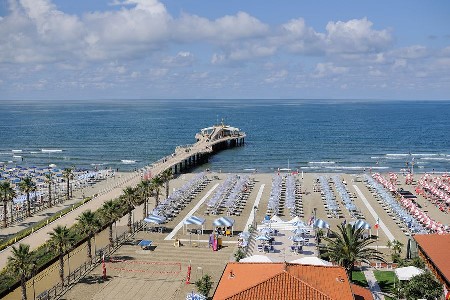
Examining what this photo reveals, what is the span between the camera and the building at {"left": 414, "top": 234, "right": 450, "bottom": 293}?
81.4ft

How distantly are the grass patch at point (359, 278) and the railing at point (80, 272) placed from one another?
16.8 metres

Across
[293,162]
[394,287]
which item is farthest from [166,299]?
[293,162]

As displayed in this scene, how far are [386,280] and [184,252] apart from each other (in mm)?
14002

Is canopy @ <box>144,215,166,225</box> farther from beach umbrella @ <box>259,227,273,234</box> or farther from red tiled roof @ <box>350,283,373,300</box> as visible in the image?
red tiled roof @ <box>350,283,373,300</box>

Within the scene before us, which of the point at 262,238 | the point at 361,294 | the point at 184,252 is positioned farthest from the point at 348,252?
the point at 184,252

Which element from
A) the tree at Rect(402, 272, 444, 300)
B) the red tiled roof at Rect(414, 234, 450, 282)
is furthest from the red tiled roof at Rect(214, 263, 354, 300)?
the red tiled roof at Rect(414, 234, 450, 282)

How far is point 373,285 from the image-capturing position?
2875 centimetres

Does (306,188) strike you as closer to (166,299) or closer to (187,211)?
(187,211)

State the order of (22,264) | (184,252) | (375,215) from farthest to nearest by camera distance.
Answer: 1. (375,215)
2. (184,252)
3. (22,264)

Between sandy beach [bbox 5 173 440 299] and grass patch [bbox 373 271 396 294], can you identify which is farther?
sandy beach [bbox 5 173 440 299]

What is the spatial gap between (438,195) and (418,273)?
89.8 ft

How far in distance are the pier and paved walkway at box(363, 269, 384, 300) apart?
3440 cm

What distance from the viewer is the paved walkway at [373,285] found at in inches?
1068

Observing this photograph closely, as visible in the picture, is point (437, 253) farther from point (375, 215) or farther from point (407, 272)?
point (375, 215)
